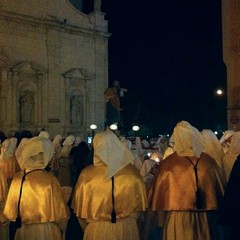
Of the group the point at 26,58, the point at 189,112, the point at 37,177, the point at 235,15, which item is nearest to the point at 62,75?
the point at 26,58

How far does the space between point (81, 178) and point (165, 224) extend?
1.23 m

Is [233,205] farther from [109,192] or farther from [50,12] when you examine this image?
[50,12]

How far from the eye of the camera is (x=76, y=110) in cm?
3194

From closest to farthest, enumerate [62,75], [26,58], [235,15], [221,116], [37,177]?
[37,177]
[235,15]
[26,58]
[62,75]
[221,116]

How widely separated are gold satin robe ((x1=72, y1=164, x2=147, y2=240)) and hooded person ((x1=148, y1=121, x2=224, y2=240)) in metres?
0.34

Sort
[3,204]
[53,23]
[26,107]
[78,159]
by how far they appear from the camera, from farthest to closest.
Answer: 1. [53,23]
2. [26,107]
3. [78,159]
4. [3,204]

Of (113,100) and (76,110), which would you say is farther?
(76,110)

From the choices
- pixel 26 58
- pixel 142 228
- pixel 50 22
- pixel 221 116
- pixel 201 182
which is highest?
pixel 50 22

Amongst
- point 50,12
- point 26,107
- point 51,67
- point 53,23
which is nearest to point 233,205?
point 26,107

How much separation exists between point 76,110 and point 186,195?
27052 millimetres

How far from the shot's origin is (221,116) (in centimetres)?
4438

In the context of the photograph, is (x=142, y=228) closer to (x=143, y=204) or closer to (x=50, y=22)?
(x=143, y=204)

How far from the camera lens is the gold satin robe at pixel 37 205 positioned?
5.08m

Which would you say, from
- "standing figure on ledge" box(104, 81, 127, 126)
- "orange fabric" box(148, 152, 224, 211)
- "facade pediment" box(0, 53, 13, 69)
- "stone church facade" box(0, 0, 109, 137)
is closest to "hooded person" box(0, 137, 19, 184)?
"orange fabric" box(148, 152, 224, 211)
